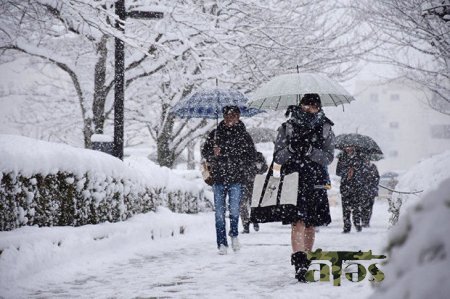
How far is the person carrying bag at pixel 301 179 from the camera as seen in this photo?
4922mm

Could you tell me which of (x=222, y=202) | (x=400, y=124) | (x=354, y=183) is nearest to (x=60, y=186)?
(x=222, y=202)

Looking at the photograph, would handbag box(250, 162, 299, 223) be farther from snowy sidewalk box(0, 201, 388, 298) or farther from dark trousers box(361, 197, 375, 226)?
dark trousers box(361, 197, 375, 226)

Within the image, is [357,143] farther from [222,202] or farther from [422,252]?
[422,252]

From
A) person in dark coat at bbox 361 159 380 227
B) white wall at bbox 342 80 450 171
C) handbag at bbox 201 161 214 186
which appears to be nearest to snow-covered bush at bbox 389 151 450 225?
person in dark coat at bbox 361 159 380 227

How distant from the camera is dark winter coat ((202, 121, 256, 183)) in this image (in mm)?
7195

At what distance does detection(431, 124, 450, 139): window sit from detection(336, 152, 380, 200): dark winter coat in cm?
6043

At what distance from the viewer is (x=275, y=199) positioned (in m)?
4.96

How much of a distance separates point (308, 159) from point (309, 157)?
0.15 ft

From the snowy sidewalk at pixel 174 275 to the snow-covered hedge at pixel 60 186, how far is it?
0.58 m

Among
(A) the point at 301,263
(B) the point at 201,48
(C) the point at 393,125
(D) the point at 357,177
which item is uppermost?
(C) the point at 393,125

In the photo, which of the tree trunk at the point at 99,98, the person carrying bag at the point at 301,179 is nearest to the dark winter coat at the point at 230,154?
the person carrying bag at the point at 301,179

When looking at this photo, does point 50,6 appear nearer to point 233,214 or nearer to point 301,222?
point 233,214

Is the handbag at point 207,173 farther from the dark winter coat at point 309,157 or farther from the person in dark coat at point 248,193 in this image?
the person in dark coat at point 248,193

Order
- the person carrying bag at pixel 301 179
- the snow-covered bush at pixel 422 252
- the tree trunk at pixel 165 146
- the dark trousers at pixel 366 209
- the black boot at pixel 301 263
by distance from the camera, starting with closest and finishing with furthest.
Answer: the snow-covered bush at pixel 422 252
the black boot at pixel 301 263
the person carrying bag at pixel 301 179
the dark trousers at pixel 366 209
the tree trunk at pixel 165 146
